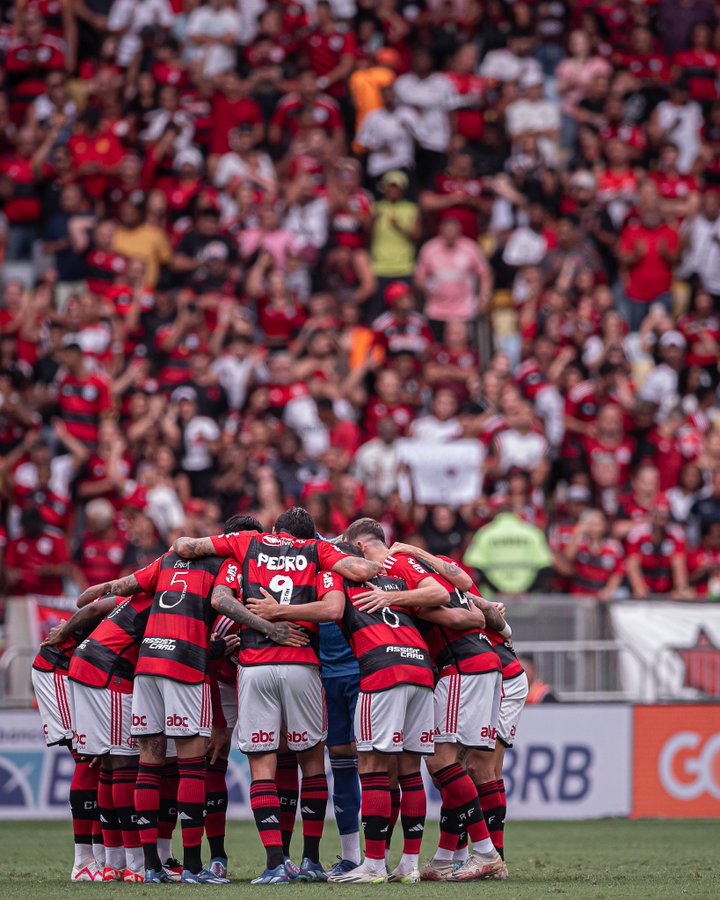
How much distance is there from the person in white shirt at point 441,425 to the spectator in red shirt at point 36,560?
427 cm

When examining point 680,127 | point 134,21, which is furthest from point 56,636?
point 134,21

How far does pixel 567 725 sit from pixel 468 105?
33.7 ft

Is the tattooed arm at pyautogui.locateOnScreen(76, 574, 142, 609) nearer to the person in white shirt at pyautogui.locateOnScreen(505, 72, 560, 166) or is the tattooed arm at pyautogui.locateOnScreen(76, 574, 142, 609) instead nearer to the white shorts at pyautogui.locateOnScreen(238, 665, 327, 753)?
the white shorts at pyautogui.locateOnScreen(238, 665, 327, 753)

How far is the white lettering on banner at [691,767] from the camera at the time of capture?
15680 millimetres

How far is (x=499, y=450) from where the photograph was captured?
18469 mm

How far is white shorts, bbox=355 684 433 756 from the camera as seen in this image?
32.9 ft

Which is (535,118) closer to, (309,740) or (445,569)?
(445,569)

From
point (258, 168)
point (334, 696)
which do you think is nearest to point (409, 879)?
point (334, 696)

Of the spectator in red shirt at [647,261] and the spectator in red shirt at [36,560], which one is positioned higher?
the spectator in red shirt at [647,261]

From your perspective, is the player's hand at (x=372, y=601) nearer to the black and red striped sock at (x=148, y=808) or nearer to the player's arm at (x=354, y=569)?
the player's arm at (x=354, y=569)

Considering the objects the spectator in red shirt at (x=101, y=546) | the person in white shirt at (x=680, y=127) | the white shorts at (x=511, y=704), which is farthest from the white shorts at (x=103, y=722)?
the person in white shirt at (x=680, y=127)

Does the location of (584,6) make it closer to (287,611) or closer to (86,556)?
(86,556)

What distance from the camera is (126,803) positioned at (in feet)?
34.4

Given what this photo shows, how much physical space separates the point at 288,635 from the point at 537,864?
2.79 meters
